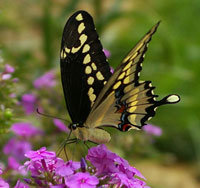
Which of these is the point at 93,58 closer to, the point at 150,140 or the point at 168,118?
the point at 150,140

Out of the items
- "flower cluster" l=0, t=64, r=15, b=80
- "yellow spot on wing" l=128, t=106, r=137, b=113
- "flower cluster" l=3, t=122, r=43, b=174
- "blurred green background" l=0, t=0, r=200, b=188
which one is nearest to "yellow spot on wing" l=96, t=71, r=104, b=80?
"yellow spot on wing" l=128, t=106, r=137, b=113

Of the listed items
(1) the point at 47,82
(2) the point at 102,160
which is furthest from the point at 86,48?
(1) the point at 47,82

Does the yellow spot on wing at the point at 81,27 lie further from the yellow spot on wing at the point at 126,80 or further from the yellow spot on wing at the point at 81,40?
the yellow spot on wing at the point at 126,80

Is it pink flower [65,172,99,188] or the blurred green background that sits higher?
the blurred green background

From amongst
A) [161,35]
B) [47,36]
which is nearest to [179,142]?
[161,35]

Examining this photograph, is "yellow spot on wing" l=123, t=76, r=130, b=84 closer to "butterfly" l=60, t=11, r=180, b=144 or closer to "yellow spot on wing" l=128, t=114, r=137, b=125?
"butterfly" l=60, t=11, r=180, b=144

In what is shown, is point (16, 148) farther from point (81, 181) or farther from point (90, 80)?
point (81, 181)

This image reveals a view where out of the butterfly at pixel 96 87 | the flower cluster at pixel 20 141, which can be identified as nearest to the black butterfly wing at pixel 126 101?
the butterfly at pixel 96 87
